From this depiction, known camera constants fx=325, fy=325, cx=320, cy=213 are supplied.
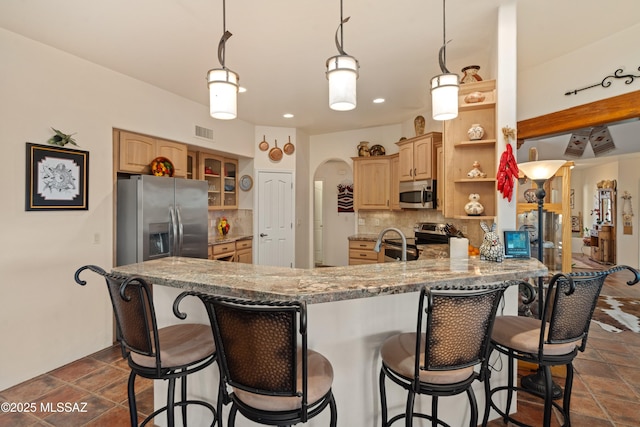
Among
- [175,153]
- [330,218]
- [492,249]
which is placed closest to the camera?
[492,249]

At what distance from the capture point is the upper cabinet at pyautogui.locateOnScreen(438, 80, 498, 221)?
2.58 metres

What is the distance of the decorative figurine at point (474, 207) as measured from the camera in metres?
2.66

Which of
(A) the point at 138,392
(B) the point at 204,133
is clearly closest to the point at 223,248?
(B) the point at 204,133

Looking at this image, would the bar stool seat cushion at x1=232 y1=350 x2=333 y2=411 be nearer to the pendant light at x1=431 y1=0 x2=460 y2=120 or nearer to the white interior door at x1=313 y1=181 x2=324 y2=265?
the pendant light at x1=431 y1=0 x2=460 y2=120

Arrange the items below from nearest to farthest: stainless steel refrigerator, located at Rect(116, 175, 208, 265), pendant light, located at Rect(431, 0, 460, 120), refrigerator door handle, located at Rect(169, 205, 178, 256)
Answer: pendant light, located at Rect(431, 0, 460, 120)
stainless steel refrigerator, located at Rect(116, 175, 208, 265)
refrigerator door handle, located at Rect(169, 205, 178, 256)

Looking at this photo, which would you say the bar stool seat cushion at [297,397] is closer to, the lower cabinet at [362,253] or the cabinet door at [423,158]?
the cabinet door at [423,158]

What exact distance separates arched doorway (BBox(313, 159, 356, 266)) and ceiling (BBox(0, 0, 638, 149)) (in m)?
3.82

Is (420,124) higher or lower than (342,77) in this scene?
higher

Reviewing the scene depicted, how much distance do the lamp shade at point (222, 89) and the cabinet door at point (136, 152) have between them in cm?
230

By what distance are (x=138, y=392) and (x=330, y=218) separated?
5489 mm

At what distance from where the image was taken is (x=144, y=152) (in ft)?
12.1

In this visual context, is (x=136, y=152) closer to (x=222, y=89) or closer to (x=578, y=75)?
(x=222, y=89)

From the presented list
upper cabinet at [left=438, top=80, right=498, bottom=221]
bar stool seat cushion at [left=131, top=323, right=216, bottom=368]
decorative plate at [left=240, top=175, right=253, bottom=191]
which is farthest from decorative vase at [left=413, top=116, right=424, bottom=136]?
bar stool seat cushion at [left=131, top=323, right=216, bottom=368]

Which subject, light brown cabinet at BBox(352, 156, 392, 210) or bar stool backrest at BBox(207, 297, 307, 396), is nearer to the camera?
bar stool backrest at BBox(207, 297, 307, 396)
